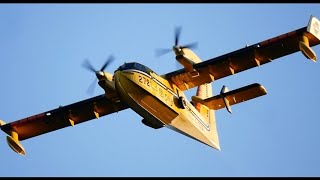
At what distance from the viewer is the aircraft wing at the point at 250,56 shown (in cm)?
3042

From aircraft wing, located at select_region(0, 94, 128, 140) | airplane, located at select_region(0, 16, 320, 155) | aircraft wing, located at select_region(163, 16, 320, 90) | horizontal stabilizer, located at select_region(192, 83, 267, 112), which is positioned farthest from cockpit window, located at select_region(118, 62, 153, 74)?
horizontal stabilizer, located at select_region(192, 83, 267, 112)

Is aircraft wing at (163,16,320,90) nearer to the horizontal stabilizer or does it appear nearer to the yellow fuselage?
the yellow fuselage

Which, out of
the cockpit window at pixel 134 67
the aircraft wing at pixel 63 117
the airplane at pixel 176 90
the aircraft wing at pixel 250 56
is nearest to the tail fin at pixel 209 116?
the airplane at pixel 176 90

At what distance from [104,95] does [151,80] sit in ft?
11.0

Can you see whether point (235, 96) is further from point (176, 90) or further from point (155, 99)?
point (155, 99)

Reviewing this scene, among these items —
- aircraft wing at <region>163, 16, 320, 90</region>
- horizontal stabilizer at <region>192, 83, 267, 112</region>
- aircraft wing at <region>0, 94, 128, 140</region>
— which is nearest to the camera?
aircraft wing at <region>163, 16, 320, 90</region>

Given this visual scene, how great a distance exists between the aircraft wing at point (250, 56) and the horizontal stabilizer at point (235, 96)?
1050mm

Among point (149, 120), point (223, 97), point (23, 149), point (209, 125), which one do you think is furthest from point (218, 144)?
point (23, 149)

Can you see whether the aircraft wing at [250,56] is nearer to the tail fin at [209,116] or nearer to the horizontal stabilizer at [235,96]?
the horizontal stabilizer at [235,96]

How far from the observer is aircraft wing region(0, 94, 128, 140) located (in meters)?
33.1

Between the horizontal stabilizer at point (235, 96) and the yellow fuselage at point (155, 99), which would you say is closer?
the yellow fuselage at point (155, 99)

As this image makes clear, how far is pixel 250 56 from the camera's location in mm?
31172

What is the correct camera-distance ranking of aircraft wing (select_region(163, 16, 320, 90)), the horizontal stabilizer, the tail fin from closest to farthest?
aircraft wing (select_region(163, 16, 320, 90)) → the horizontal stabilizer → the tail fin

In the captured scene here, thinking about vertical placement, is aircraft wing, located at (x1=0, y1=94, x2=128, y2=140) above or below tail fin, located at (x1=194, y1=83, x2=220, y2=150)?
above
